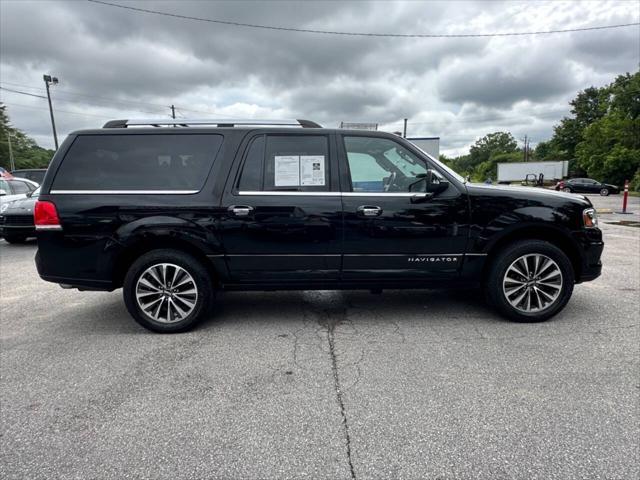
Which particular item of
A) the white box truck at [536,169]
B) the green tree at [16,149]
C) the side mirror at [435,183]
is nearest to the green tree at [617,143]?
the white box truck at [536,169]

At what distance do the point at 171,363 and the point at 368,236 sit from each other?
2.01m

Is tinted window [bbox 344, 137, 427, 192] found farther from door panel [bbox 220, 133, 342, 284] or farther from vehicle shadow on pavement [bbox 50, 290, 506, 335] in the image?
vehicle shadow on pavement [bbox 50, 290, 506, 335]

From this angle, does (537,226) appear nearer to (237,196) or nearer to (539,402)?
(539,402)

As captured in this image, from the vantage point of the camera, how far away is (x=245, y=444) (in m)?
2.26

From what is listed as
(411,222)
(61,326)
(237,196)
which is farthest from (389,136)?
(61,326)

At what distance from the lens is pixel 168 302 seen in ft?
12.6

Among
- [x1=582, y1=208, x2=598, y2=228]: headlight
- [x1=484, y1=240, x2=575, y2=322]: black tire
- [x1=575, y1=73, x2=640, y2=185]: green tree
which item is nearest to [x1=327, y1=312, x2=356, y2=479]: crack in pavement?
[x1=484, y1=240, x2=575, y2=322]: black tire

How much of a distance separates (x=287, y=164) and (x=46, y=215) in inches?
86.7

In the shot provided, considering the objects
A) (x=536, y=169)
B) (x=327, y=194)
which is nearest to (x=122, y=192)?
(x=327, y=194)

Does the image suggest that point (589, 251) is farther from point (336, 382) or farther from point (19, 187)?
point (19, 187)

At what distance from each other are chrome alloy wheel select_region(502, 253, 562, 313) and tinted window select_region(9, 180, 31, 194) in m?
11.7

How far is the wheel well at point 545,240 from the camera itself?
402cm

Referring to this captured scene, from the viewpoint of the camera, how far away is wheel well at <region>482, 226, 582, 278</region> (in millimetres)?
4020

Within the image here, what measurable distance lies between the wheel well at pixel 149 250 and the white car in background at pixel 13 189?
7.65 meters
